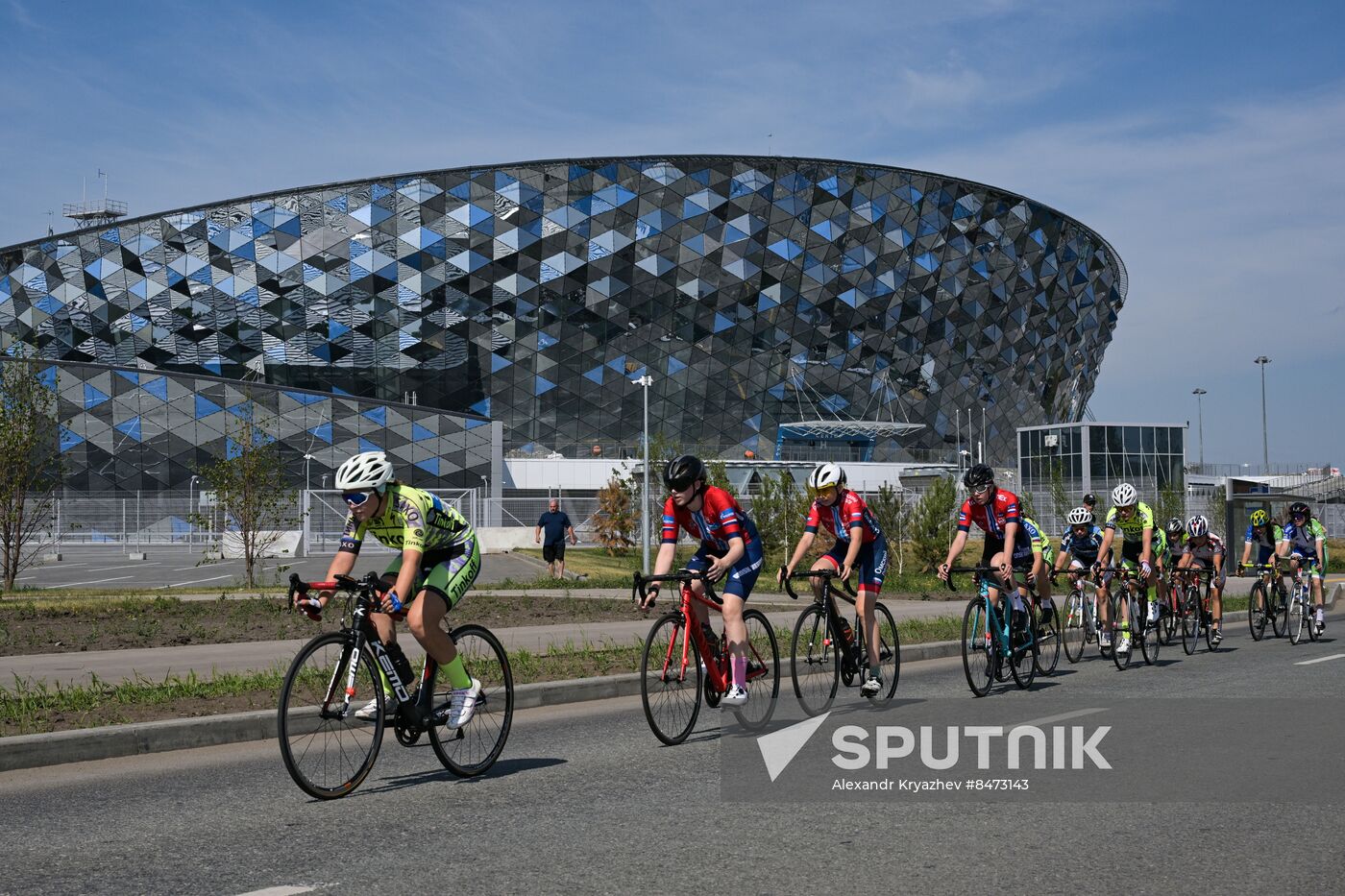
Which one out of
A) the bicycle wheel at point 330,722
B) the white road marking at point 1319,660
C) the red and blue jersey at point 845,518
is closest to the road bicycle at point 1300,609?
the white road marking at point 1319,660

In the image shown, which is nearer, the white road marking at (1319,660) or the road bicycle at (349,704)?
the road bicycle at (349,704)

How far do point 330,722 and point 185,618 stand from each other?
1196 centimetres

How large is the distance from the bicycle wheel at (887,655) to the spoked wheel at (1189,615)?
246 inches

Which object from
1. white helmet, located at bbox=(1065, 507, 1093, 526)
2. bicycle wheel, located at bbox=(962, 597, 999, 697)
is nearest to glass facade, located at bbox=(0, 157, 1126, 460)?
white helmet, located at bbox=(1065, 507, 1093, 526)

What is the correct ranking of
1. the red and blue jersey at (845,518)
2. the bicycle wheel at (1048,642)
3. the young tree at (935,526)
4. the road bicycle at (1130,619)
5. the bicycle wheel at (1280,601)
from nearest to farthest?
the red and blue jersey at (845,518) < the bicycle wheel at (1048,642) < the road bicycle at (1130,619) < the bicycle wheel at (1280,601) < the young tree at (935,526)

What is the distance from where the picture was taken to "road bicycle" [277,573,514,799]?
6.59m

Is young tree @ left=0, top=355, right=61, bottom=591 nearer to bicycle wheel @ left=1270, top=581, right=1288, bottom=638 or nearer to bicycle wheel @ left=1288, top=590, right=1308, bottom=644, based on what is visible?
bicycle wheel @ left=1270, top=581, right=1288, bottom=638

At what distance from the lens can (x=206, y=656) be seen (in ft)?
44.4

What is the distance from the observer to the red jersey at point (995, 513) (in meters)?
11.4

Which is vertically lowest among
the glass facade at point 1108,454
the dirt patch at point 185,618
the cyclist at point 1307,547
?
the dirt patch at point 185,618

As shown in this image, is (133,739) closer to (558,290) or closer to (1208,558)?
(1208,558)

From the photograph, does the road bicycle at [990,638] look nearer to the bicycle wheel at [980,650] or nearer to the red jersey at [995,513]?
the bicycle wheel at [980,650]

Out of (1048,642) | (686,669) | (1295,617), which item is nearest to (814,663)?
(686,669)

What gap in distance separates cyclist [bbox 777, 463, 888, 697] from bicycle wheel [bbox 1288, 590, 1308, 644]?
31.1 feet
